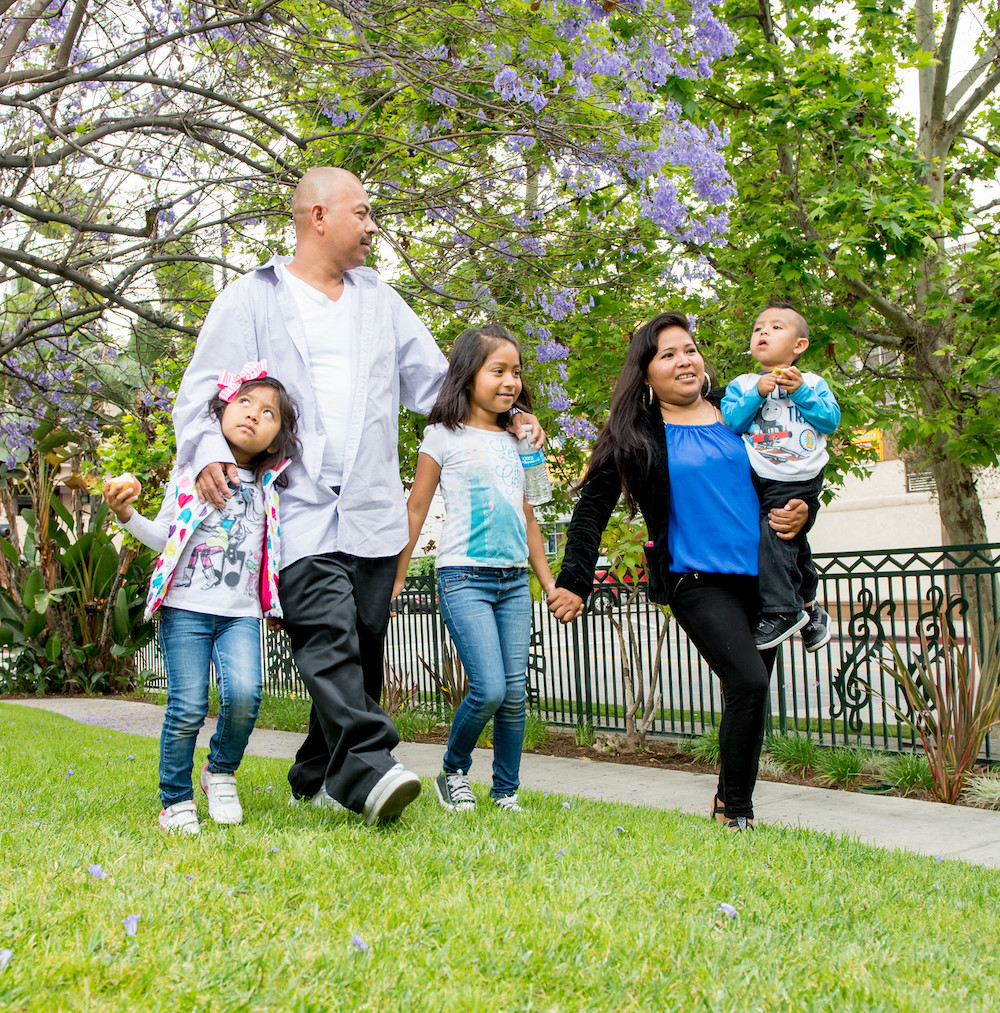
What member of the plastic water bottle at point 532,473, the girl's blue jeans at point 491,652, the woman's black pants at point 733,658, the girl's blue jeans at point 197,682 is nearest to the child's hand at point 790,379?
the woman's black pants at point 733,658

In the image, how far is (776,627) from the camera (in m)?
3.89

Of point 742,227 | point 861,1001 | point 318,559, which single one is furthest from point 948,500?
point 861,1001

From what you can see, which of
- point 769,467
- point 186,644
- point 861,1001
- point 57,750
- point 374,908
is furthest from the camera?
point 57,750

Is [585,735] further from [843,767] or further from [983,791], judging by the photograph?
[983,791]

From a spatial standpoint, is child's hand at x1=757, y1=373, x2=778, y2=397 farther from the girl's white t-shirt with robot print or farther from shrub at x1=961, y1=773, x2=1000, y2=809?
shrub at x1=961, y1=773, x2=1000, y2=809

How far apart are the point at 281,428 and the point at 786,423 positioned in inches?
76.6

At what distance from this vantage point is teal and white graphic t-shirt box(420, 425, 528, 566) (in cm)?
406

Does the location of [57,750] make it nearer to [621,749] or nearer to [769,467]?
[621,749]

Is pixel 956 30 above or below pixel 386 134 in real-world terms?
above

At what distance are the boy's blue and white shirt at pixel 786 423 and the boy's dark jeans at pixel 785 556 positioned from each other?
4cm

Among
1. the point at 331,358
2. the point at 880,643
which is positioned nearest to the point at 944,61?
the point at 880,643

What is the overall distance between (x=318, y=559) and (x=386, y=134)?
5198 mm

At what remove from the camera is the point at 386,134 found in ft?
25.5

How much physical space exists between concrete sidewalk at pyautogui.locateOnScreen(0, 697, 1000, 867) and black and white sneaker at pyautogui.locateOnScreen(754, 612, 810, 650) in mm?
886
